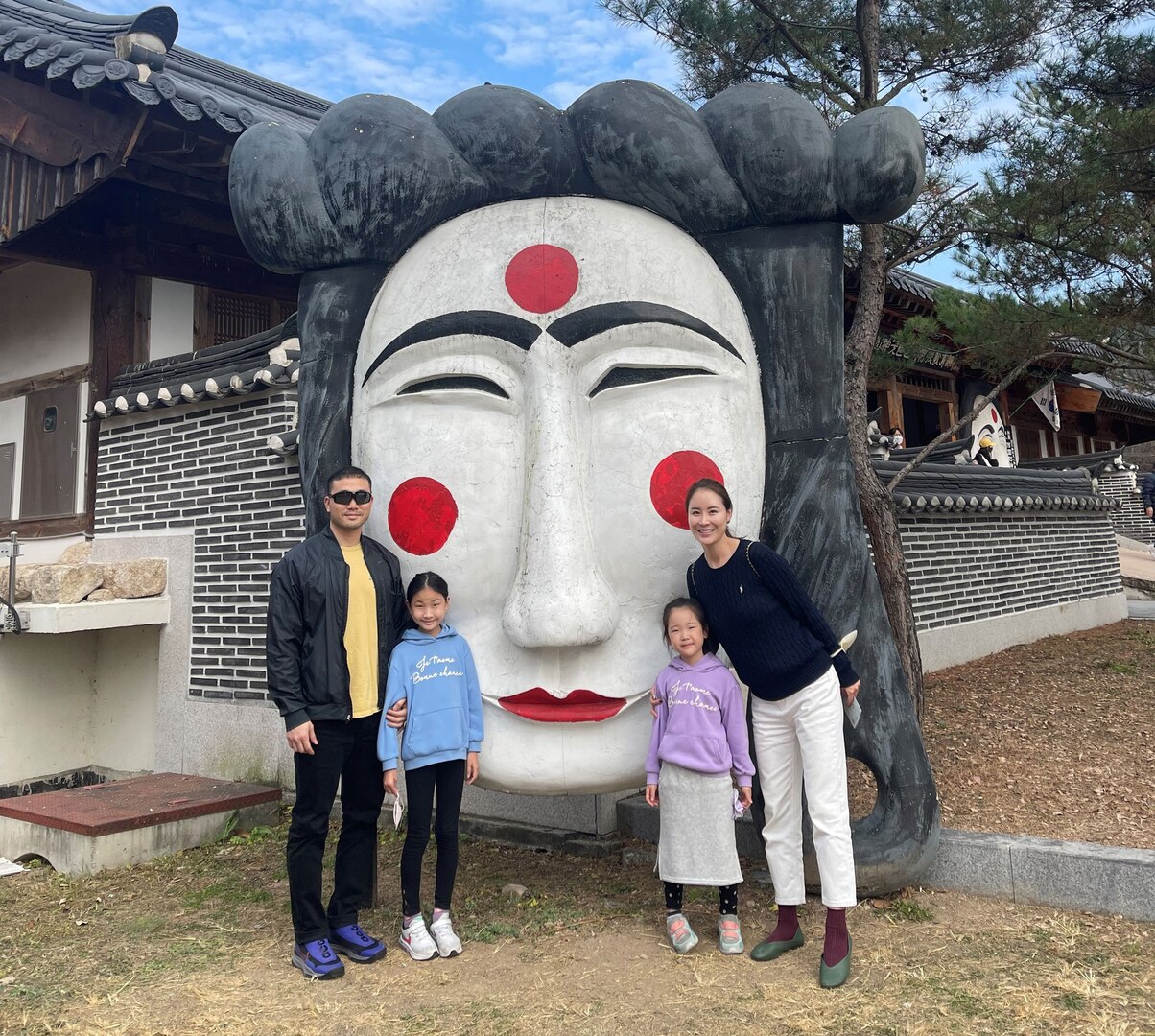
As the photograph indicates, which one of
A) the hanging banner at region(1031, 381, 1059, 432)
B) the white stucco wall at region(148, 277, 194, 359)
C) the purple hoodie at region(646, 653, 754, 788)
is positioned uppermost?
the hanging banner at region(1031, 381, 1059, 432)

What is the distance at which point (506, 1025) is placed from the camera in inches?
107

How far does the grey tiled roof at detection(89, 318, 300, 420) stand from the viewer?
17.8 ft

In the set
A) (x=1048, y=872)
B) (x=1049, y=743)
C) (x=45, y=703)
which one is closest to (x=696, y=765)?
(x=1048, y=872)

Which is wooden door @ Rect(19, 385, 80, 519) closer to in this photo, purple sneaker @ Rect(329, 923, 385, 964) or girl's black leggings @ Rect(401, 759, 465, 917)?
purple sneaker @ Rect(329, 923, 385, 964)

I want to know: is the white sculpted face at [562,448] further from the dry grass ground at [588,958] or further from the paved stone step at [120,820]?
the paved stone step at [120,820]

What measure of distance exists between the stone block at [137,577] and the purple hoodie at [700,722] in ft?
14.3

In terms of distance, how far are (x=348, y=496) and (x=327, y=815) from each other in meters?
1.06

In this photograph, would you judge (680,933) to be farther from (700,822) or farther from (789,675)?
(789,675)

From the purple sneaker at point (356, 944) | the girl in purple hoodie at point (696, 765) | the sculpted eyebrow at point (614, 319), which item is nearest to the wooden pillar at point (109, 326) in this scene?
the purple sneaker at point (356, 944)

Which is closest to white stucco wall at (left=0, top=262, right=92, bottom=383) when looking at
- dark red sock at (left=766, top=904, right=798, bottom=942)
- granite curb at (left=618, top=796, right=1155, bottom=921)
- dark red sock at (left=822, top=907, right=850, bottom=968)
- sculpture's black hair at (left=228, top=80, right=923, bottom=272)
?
sculpture's black hair at (left=228, top=80, right=923, bottom=272)

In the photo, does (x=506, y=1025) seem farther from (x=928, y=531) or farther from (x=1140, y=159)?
(x=928, y=531)

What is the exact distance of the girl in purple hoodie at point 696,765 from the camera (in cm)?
296

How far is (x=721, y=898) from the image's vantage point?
3164mm

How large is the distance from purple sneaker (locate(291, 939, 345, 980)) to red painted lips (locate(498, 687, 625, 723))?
1032 millimetres
